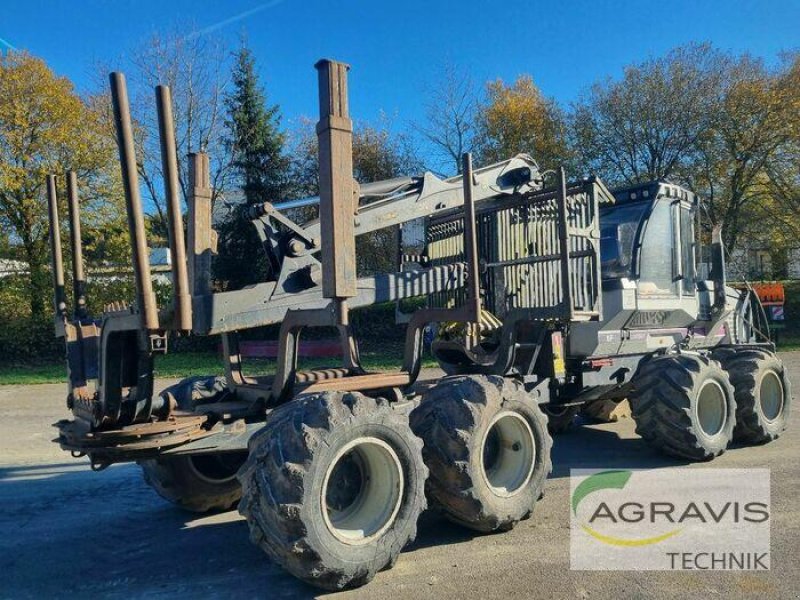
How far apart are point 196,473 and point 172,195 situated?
2922 millimetres

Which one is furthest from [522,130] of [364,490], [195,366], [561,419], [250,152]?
[364,490]

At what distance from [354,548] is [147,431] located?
5.13 ft

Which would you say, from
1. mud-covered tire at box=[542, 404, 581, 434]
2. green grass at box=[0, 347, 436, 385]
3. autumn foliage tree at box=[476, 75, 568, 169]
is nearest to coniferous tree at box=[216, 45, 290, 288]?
green grass at box=[0, 347, 436, 385]

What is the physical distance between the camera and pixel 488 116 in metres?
28.7

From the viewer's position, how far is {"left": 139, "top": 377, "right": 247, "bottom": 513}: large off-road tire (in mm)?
5750

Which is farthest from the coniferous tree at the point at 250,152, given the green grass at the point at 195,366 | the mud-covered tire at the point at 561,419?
the mud-covered tire at the point at 561,419

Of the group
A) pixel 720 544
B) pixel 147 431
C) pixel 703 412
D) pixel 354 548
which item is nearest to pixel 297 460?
pixel 354 548

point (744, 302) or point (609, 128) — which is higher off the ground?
point (609, 128)

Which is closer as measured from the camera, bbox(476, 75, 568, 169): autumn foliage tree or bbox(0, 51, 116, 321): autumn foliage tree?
bbox(0, 51, 116, 321): autumn foliage tree

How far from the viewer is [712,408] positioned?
7.43 meters

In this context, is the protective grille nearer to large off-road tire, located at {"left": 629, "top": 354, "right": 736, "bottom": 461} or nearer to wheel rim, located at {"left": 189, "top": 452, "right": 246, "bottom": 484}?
large off-road tire, located at {"left": 629, "top": 354, "right": 736, "bottom": 461}

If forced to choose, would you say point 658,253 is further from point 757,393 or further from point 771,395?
point 771,395

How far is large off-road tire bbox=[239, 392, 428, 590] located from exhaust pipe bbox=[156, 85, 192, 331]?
3.28ft

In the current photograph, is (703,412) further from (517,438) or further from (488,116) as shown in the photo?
(488,116)
